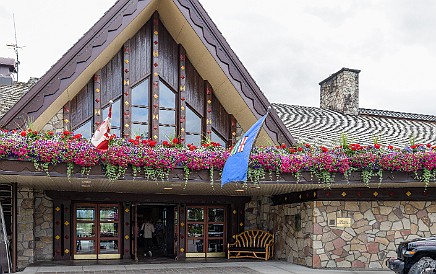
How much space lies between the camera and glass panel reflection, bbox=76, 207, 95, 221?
1479cm

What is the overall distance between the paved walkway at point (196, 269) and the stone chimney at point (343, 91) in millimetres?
10340

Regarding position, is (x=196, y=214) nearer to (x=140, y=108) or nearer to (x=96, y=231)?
(x=96, y=231)

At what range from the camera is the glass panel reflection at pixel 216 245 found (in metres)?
16.0

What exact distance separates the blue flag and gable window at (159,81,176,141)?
13.3 feet

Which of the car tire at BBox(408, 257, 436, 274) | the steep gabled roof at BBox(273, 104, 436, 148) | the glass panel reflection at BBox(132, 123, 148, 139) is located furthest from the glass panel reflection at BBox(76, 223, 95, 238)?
the car tire at BBox(408, 257, 436, 274)

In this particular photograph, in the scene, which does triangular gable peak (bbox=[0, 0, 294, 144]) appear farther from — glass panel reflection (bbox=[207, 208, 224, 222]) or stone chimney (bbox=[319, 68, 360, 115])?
stone chimney (bbox=[319, 68, 360, 115])

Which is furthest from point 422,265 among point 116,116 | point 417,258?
point 116,116

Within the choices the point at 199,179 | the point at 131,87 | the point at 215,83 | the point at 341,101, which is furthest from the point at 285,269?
the point at 341,101

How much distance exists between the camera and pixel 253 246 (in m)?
15.5

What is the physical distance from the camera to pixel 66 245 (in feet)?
46.9

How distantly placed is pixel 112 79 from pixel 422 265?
9400mm

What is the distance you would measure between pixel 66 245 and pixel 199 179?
5428 mm

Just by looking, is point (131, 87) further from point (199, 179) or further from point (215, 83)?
point (199, 179)

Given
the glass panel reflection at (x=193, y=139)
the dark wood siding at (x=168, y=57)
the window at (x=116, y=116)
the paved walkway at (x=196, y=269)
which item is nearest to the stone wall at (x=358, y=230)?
the paved walkway at (x=196, y=269)
